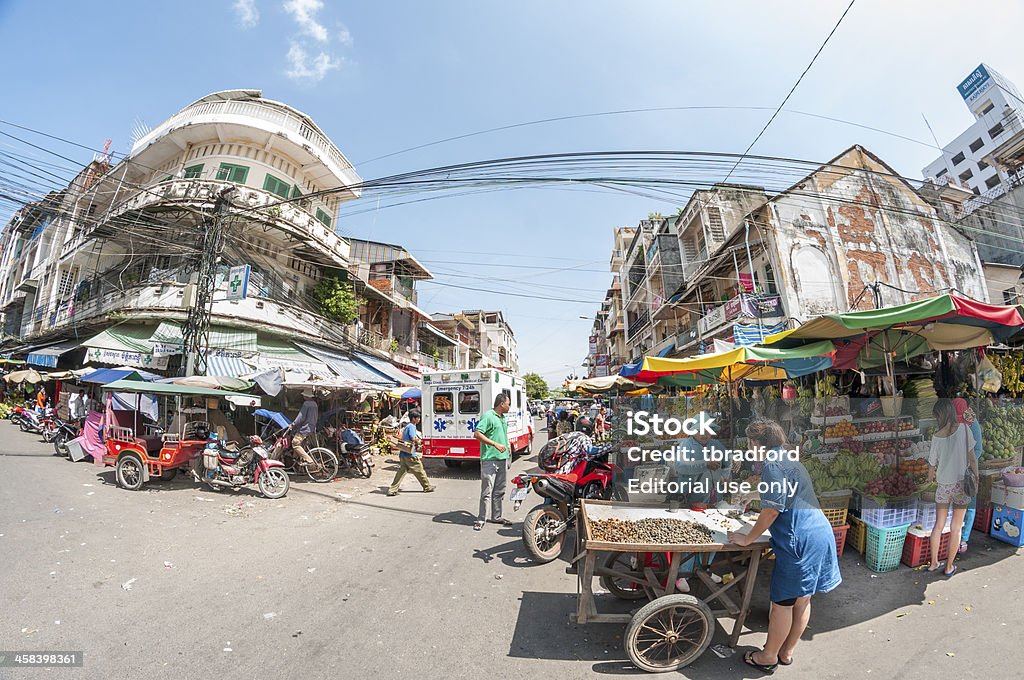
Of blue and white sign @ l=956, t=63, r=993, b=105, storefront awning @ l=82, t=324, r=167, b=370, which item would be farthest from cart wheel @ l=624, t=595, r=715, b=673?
blue and white sign @ l=956, t=63, r=993, b=105

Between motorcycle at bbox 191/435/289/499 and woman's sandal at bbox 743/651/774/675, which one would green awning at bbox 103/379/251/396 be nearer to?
motorcycle at bbox 191/435/289/499

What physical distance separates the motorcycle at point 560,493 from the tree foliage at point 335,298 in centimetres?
1560

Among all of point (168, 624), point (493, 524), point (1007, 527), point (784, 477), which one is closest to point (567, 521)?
point (493, 524)

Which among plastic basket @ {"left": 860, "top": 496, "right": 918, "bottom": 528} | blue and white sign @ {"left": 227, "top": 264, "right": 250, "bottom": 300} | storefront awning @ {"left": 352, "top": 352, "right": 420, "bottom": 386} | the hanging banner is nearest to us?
plastic basket @ {"left": 860, "top": 496, "right": 918, "bottom": 528}

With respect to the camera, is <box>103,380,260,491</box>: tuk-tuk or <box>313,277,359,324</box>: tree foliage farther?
<box>313,277,359,324</box>: tree foliage

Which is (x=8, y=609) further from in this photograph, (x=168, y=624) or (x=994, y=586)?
(x=994, y=586)

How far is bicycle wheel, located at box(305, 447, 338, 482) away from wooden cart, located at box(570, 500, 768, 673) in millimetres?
8074

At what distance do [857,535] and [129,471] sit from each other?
12387 millimetres

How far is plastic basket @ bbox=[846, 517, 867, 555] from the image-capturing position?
15.7 ft

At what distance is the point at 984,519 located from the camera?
5215 mm

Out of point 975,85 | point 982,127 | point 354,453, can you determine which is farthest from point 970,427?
point 975,85

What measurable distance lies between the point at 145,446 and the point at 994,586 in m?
13.3

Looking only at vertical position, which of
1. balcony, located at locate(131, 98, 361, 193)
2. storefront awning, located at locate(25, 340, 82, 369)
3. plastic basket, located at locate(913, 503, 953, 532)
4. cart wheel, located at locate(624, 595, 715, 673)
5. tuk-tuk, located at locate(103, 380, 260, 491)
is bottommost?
cart wheel, located at locate(624, 595, 715, 673)

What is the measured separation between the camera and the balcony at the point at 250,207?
14062 millimetres
